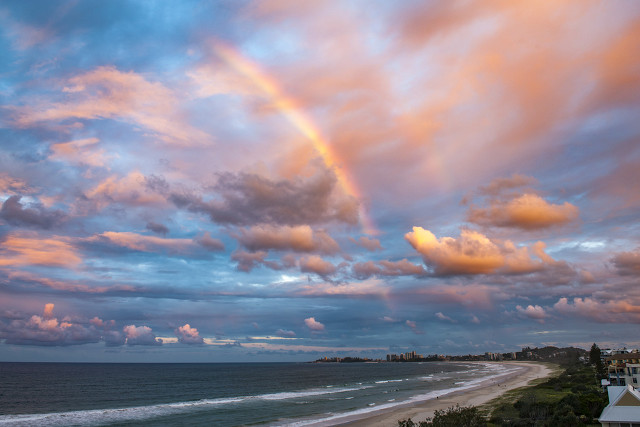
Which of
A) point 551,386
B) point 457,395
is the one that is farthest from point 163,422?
point 551,386

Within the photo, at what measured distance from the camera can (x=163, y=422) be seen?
57844mm

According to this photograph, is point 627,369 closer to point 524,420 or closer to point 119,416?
point 524,420

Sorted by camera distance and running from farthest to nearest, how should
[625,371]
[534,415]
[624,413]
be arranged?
[625,371] < [534,415] < [624,413]

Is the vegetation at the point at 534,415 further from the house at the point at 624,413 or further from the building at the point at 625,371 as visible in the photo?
the building at the point at 625,371

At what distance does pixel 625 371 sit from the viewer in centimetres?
8300

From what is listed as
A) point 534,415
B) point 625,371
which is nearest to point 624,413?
point 534,415

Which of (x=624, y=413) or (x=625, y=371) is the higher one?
(x=624, y=413)

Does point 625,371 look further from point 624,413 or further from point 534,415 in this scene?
point 624,413

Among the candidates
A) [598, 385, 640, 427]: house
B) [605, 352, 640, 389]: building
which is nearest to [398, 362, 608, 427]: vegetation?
[598, 385, 640, 427]: house

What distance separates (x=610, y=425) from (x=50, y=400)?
95196 millimetres

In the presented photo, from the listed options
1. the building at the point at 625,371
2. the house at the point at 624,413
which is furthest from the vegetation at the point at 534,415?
the building at the point at 625,371

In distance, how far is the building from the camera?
7397cm

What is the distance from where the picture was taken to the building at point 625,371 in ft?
243

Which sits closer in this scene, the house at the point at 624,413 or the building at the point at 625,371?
the house at the point at 624,413
